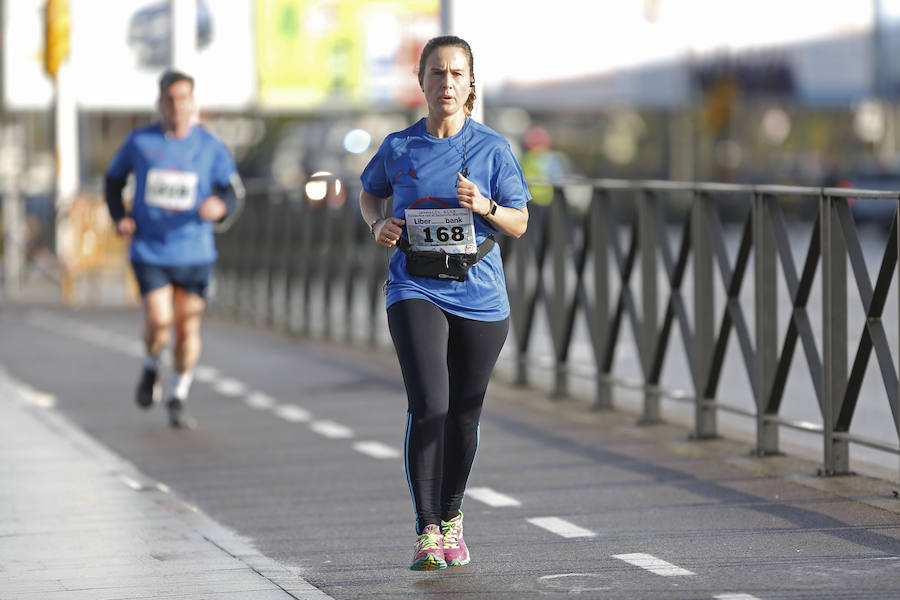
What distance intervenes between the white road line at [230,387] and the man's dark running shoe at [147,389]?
1347 millimetres

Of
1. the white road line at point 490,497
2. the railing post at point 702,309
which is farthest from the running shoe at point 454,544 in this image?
the railing post at point 702,309

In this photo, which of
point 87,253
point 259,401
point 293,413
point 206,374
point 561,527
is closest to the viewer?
point 561,527

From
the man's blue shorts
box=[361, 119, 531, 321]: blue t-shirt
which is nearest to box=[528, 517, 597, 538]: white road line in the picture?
box=[361, 119, 531, 321]: blue t-shirt

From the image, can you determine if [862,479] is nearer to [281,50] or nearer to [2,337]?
[2,337]

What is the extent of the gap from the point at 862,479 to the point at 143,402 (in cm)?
448

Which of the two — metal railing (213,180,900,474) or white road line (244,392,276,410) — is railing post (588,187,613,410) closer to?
metal railing (213,180,900,474)

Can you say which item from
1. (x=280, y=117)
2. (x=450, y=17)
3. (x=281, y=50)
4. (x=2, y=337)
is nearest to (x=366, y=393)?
(x=450, y=17)

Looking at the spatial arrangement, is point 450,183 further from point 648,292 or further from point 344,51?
point 344,51

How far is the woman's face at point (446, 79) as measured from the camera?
6.48 meters

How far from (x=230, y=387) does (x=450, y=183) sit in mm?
6491

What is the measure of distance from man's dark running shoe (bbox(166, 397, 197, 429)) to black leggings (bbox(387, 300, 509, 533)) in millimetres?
4219

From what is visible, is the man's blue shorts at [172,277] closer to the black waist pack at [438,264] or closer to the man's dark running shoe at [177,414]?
the man's dark running shoe at [177,414]

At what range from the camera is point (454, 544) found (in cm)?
666

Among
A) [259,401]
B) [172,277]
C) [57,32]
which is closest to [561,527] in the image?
[172,277]
